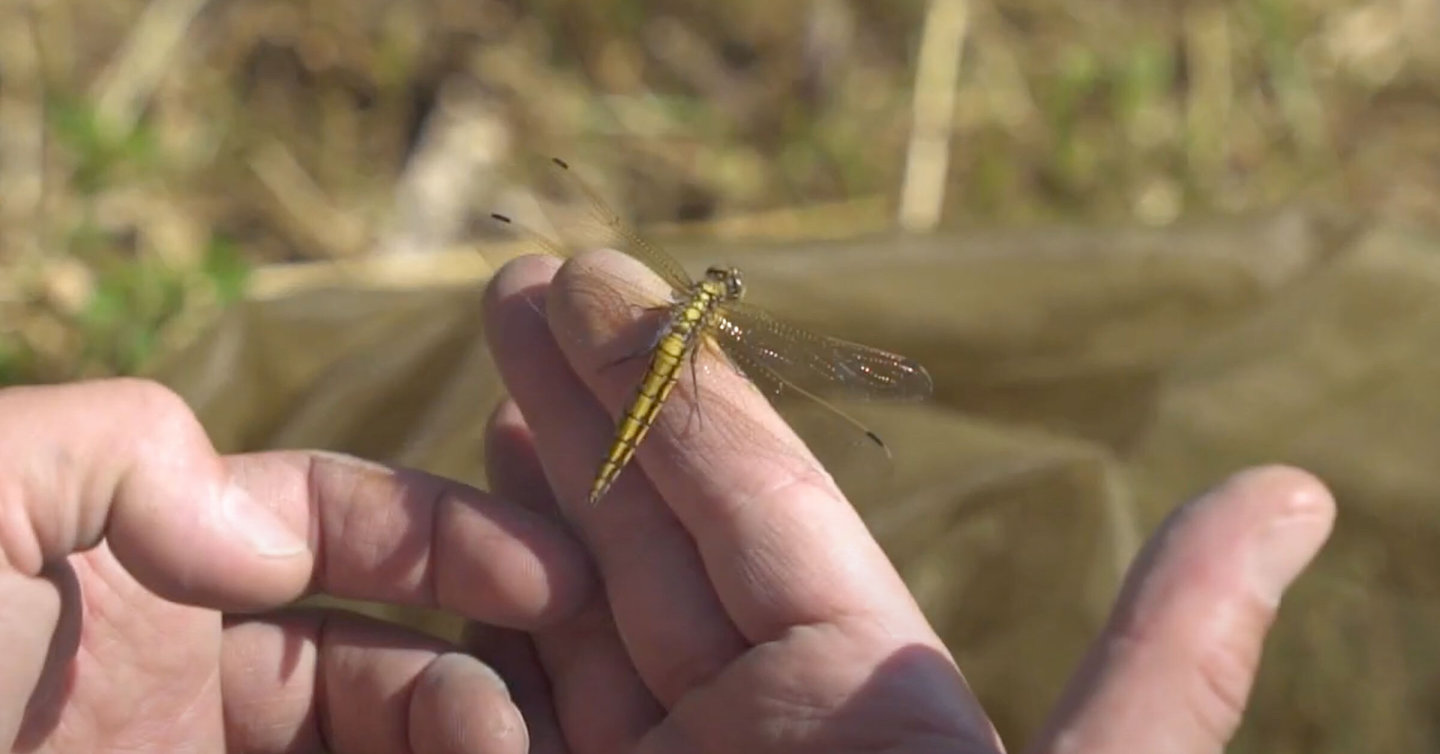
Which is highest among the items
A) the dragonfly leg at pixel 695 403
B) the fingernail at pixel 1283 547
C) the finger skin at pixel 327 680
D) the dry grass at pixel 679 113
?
the fingernail at pixel 1283 547

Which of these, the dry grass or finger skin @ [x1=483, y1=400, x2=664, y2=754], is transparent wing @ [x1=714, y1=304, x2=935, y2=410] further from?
the dry grass

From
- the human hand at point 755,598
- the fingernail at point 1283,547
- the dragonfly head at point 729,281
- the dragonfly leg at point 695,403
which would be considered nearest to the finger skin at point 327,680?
the human hand at point 755,598

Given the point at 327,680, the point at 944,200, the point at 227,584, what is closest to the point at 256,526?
the point at 227,584

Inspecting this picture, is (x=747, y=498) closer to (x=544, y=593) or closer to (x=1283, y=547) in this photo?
(x=544, y=593)

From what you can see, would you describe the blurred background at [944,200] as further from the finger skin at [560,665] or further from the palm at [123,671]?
the palm at [123,671]

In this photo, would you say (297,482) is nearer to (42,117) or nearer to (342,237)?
(342,237)

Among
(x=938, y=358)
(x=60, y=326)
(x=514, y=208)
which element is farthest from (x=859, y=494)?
(x=60, y=326)
